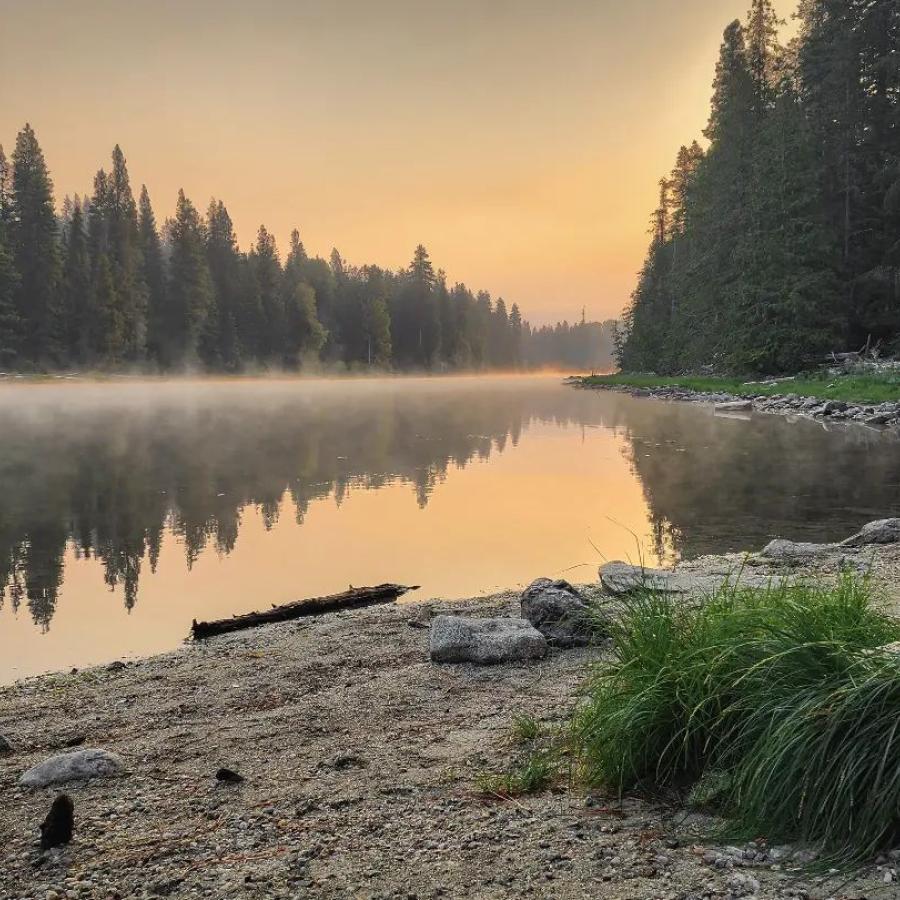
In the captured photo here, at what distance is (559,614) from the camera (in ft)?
22.0

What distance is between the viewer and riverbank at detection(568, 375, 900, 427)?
28.8 metres

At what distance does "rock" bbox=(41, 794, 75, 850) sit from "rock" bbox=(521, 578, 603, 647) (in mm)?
3751

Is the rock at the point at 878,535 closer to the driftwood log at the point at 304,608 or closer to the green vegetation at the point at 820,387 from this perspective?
the driftwood log at the point at 304,608

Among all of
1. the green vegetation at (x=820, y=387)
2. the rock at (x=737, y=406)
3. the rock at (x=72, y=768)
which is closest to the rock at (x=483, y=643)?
the rock at (x=72, y=768)

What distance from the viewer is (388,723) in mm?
5051

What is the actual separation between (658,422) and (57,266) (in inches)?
2772

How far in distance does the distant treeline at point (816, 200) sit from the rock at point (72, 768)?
1643 inches

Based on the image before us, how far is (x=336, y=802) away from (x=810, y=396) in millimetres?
35606

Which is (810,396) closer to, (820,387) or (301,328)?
(820,387)

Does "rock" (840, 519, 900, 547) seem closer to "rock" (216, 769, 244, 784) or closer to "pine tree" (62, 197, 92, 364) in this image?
"rock" (216, 769, 244, 784)

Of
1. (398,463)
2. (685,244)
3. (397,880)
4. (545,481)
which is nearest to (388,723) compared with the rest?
(397,880)

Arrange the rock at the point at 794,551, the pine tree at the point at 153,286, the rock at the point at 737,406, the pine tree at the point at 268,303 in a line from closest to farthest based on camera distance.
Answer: the rock at the point at 794,551, the rock at the point at 737,406, the pine tree at the point at 153,286, the pine tree at the point at 268,303

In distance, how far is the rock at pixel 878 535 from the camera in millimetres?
Answer: 10062

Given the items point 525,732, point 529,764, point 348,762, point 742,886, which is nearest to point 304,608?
point 348,762
